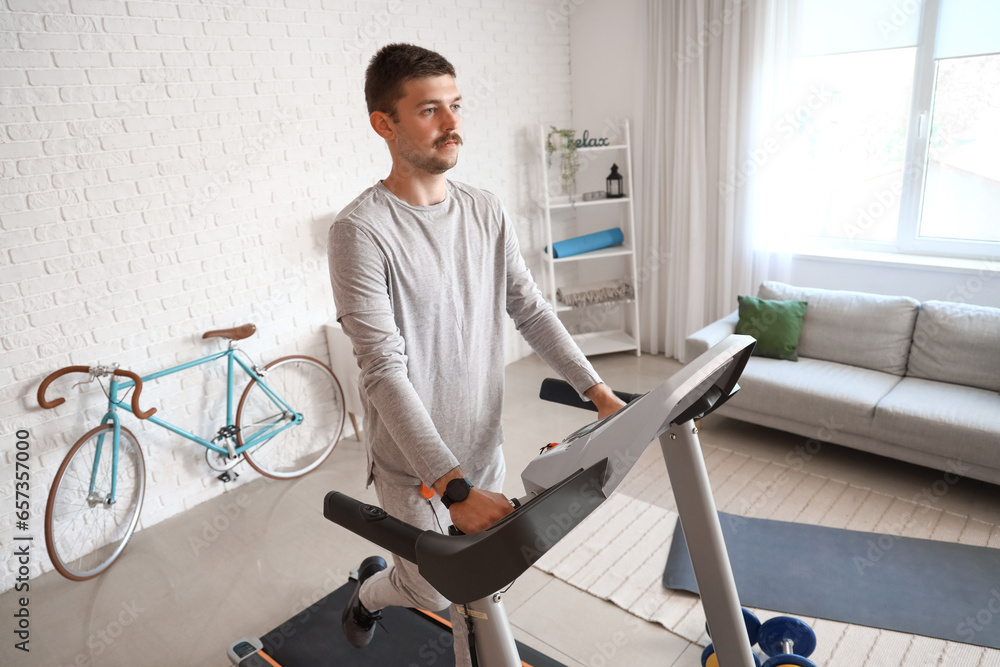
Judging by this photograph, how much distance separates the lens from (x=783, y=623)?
2.05 m

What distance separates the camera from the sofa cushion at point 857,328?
3.32 meters

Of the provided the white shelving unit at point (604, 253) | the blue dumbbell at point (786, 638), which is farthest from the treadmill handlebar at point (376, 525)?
the white shelving unit at point (604, 253)

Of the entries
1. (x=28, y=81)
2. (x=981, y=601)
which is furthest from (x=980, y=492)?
(x=28, y=81)

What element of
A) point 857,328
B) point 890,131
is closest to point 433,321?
point 857,328

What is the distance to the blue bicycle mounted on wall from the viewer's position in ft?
9.44

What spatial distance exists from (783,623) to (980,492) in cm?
148

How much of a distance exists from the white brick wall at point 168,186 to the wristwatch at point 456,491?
2.36 metres

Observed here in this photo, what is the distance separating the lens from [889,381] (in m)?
3.22

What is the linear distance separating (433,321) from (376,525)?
57cm

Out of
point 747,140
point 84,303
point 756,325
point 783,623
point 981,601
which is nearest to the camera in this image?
point 783,623

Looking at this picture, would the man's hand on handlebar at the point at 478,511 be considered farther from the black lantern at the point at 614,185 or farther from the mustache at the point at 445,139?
the black lantern at the point at 614,185

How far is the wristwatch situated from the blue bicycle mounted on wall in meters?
2.14

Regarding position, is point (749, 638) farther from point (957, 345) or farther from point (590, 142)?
point (590, 142)

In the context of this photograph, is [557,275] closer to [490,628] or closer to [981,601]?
[981,601]
